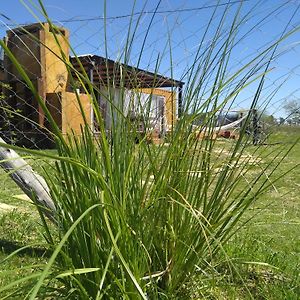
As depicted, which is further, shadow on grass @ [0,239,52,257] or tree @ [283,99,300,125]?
shadow on grass @ [0,239,52,257]

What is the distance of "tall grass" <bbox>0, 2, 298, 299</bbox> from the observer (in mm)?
1338

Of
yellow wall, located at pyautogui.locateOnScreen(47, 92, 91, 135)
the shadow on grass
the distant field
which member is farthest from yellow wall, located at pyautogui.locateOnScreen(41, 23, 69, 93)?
the shadow on grass

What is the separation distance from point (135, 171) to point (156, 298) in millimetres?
454

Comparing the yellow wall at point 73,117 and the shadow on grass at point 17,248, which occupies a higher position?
the yellow wall at point 73,117

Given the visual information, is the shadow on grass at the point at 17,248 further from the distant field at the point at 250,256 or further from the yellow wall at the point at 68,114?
the yellow wall at the point at 68,114

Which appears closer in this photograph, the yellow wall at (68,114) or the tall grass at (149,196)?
the tall grass at (149,196)

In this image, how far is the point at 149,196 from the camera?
1506 mm

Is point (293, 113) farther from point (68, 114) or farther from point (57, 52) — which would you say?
point (57, 52)

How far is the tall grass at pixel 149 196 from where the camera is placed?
1338mm

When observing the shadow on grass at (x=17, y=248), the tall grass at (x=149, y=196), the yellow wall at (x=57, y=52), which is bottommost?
the shadow on grass at (x=17, y=248)

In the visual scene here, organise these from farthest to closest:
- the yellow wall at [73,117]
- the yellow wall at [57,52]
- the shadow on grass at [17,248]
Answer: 1. the shadow on grass at [17,248]
2. the yellow wall at [73,117]
3. the yellow wall at [57,52]

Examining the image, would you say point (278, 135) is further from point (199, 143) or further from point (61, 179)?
point (61, 179)

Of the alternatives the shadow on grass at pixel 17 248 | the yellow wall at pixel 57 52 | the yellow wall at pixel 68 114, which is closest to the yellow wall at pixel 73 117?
the yellow wall at pixel 68 114

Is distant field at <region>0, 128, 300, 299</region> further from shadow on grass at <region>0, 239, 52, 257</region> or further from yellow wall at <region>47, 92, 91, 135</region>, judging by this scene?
yellow wall at <region>47, 92, 91, 135</region>
